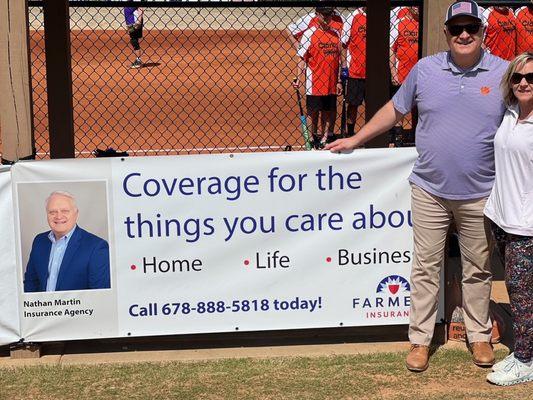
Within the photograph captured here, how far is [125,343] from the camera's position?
18.0 feet

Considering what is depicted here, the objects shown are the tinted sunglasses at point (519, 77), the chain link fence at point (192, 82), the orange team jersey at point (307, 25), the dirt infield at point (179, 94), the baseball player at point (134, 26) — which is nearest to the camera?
the tinted sunglasses at point (519, 77)

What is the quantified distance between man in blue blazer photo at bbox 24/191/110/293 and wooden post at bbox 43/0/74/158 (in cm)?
176

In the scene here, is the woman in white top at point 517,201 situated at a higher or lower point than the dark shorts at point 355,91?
lower

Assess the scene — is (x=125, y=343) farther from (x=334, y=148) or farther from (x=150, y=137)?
(x=150, y=137)

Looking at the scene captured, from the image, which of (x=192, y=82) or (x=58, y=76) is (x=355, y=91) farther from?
(x=192, y=82)

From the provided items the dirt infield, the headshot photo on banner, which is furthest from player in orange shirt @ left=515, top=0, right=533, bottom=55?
the headshot photo on banner

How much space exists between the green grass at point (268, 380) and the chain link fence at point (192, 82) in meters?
2.71

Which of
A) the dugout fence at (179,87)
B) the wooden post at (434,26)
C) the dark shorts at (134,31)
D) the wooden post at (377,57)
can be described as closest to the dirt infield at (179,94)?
the dugout fence at (179,87)

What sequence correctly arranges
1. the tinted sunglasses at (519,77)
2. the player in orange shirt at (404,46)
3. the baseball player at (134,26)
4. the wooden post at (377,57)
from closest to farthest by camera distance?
the tinted sunglasses at (519,77) < the wooden post at (377,57) < the player in orange shirt at (404,46) < the baseball player at (134,26)

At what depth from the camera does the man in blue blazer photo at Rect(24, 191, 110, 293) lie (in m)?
5.09

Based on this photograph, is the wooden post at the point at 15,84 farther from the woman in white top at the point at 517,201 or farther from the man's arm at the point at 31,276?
the woman in white top at the point at 517,201

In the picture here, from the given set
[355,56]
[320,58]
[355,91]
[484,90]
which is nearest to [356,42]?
[355,56]

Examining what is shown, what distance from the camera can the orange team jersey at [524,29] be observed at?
11539 mm

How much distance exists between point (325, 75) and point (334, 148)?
6343 mm
